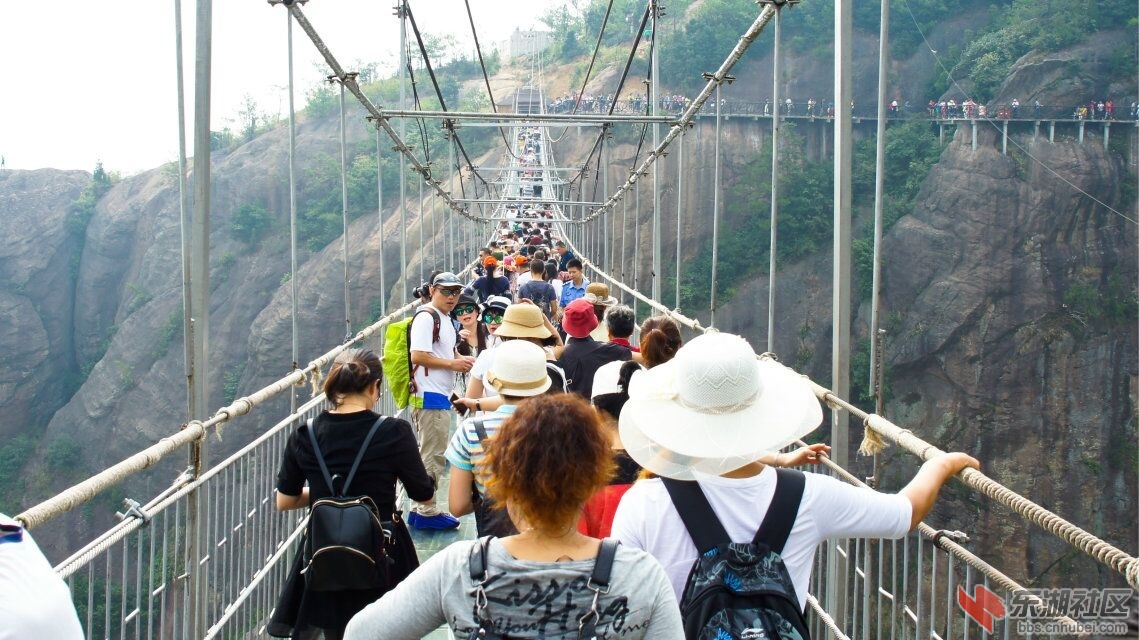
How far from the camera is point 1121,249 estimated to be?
110 feet

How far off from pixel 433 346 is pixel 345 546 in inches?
76.0

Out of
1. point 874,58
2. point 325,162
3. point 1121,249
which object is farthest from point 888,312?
point 325,162

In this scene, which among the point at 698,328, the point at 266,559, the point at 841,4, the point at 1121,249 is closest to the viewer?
the point at 841,4

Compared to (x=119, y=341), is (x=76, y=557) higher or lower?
higher

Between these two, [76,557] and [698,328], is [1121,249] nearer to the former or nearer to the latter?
[698,328]

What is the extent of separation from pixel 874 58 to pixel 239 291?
29126mm

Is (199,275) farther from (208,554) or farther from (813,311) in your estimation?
(813,311)

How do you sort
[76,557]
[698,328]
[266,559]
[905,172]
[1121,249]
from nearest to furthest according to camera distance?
[76,557] → [266,559] → [698,328] → [1121,249] → [905,172]

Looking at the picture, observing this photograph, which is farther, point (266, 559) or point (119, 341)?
point (119, 341)

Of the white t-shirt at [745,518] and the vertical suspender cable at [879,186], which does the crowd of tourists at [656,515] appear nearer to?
the white t-shirt at [745,518]

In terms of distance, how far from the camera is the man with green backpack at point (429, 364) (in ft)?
13.7
